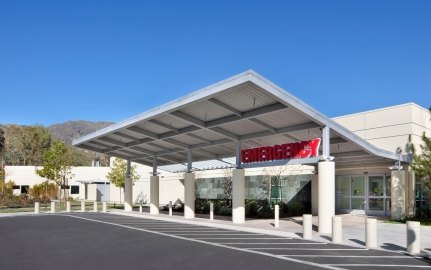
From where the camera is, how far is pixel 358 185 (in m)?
28.4

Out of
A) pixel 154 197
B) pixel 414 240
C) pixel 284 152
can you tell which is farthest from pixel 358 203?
pixel 414 240

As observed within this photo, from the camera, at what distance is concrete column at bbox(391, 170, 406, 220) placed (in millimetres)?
23750

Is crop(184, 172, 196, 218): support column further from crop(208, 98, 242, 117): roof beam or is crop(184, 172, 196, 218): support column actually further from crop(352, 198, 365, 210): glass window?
crop(352, 198, 365, 210): glass window

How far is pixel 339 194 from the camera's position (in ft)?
97.9

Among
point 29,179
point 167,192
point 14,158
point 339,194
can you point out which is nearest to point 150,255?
point 339,194

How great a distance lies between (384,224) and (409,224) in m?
8.89

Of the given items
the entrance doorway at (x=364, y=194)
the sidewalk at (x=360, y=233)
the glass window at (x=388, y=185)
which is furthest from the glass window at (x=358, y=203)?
the sidewalk at (x=360, y=233)

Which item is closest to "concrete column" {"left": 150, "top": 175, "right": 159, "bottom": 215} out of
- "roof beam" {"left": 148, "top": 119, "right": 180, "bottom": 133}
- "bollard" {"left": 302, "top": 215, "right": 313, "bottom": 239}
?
"roof beam" {"left": 148, "top": 119, "right": 180, "bottom": 133}

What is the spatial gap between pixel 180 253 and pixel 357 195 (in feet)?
60.9

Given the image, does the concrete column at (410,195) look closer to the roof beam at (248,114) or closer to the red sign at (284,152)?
the red sign at (284,152)

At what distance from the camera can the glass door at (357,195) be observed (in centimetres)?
2803

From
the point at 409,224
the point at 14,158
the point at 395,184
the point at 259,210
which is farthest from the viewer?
the point at 14,158

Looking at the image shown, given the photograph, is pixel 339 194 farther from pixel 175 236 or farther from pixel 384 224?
pixel 175 236

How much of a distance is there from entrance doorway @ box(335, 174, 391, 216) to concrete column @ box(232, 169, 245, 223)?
9137mm
